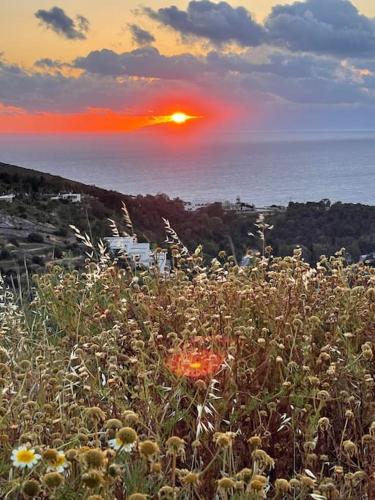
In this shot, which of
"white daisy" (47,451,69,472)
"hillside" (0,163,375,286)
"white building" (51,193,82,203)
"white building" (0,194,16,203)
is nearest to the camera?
"white daisy" (47,451,69,472)

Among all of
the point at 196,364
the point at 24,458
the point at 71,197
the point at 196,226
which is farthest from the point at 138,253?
the point at 71,197

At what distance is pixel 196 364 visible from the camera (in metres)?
2.65

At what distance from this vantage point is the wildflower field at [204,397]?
1.80 m

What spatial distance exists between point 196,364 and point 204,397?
14cm

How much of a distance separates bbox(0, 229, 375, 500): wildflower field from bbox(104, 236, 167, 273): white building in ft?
A: 1.89

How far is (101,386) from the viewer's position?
272cm

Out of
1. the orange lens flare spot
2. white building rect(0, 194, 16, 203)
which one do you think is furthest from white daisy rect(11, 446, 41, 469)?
white building rect(0, 194, 16, 203)

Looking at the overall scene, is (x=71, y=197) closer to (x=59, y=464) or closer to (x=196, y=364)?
(x=196, y=364)

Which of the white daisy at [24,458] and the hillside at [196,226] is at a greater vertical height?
the hillside at [196,226]

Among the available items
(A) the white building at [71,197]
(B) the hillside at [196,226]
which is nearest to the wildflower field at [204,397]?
(B) the hillside at [196,226]

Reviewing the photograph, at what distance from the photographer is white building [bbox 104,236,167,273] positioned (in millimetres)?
4613

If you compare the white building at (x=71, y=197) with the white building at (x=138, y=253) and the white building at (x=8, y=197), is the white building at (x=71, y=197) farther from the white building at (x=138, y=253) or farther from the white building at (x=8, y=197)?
the white building at (x=138, y=253)

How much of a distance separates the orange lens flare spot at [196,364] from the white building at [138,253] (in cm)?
180

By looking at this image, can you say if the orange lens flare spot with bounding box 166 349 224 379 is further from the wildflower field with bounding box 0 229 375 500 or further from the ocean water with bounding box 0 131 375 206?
the ocean water with bounding box 0 131 375 206
